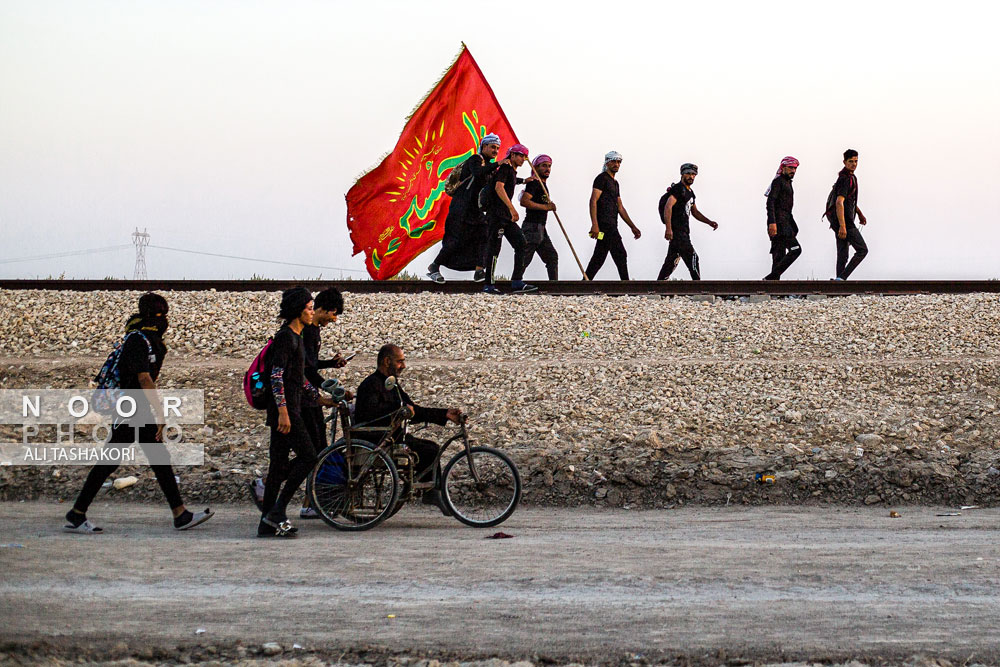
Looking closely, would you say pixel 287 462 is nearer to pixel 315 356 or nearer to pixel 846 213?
pixel 315 356

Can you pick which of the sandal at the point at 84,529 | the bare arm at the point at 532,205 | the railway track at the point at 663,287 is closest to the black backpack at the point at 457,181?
the bare arm at the point at 532,205

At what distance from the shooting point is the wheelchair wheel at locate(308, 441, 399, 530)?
24.9 ft

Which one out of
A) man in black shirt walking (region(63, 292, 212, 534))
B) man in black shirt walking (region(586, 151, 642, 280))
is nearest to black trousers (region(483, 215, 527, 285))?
man in black shirt walking (region(586, 151, 642, 280))

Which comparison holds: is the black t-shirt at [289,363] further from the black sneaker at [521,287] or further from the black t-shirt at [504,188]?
the black sneaker at [521,287]

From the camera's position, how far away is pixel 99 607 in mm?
5363

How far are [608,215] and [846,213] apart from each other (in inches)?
127

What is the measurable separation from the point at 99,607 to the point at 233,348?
7165mm

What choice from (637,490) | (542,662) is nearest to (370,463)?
(637,490)

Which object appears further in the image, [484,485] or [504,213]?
[504,213]

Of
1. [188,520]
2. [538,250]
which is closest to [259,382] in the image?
[188,520]

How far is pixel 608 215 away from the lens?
14836 mm

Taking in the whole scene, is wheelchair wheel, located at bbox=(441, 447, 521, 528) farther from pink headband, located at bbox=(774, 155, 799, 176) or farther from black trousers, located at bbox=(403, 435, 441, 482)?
pink headband, located at bbox=(774, 155, 799, 176)

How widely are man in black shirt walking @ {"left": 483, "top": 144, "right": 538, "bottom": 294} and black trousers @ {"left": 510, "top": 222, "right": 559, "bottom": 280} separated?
3.2 inches

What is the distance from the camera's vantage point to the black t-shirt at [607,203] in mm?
14836
